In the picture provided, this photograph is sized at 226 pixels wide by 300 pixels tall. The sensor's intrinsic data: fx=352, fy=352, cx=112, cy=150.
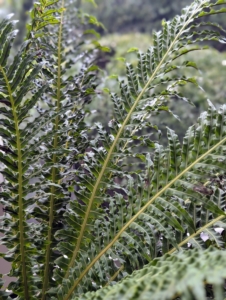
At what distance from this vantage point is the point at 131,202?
1.89 ft

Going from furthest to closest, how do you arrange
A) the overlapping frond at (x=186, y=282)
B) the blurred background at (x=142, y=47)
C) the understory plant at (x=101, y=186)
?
1. the blurred background at (x=142, y=47)
2. the understory plant at (x=101, y=186)
3. the overlapping frond at (x=186, y=282)

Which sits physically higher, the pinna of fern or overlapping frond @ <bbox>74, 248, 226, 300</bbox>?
the pinna of fern

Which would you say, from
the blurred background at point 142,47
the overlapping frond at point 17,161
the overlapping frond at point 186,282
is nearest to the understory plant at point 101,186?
the overlapping frond at point 17,161

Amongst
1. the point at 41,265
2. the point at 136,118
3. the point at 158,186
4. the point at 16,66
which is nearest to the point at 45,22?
the point at 16,66

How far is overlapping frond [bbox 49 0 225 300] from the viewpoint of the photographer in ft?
1.74

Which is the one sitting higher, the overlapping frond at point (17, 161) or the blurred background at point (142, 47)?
the blurred background at point (142, 47)

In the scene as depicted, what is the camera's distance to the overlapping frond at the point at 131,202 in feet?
1.74

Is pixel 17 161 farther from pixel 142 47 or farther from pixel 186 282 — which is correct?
pixel 142 47

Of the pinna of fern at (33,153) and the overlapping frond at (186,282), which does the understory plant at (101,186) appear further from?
the overlapping frond at (186,282)

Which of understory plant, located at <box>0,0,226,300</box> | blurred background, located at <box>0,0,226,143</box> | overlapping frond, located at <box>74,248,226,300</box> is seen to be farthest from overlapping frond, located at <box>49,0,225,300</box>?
blurred background, located at <box>0,0,226,143</box>

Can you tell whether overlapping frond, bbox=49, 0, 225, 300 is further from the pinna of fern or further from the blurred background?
the blurred background

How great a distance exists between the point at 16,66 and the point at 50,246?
0.34m

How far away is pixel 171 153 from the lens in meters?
0.53

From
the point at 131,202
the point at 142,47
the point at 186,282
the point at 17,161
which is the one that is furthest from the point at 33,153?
the point at 142,47
